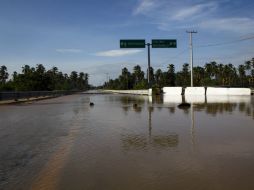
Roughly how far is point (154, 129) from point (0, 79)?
18758 cm

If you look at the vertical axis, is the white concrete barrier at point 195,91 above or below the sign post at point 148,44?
below

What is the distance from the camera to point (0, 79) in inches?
7387

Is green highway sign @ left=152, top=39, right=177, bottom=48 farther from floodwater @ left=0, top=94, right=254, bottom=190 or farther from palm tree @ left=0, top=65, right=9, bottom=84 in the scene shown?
palm tree @ left=0, top=65, right=9, bottom=84

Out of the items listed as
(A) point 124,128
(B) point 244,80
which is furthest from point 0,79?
(A) point 124,128

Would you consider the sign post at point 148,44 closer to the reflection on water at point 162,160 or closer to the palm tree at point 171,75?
the reflection on water at point 162,160

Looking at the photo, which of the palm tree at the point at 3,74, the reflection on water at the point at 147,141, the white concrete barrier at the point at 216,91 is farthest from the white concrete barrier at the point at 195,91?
the palm tree at the point at 3,74

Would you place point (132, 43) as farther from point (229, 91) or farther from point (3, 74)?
point (3, 74)

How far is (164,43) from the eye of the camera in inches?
2211

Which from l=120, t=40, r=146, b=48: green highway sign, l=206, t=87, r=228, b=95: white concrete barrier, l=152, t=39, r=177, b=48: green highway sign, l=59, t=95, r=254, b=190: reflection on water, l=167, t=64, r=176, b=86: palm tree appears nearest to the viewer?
l=59, t=95, r=254, b=190: reflection on water

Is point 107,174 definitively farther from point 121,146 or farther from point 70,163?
point 121,146

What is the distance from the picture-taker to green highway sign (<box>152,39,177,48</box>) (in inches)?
2191

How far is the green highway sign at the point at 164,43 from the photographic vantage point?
183 feet

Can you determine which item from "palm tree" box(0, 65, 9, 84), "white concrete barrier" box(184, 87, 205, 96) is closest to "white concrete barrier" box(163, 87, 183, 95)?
"white concrete barrier" box(184, 87, 205, 96)

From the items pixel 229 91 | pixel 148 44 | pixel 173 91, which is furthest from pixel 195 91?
pixel 148 44
